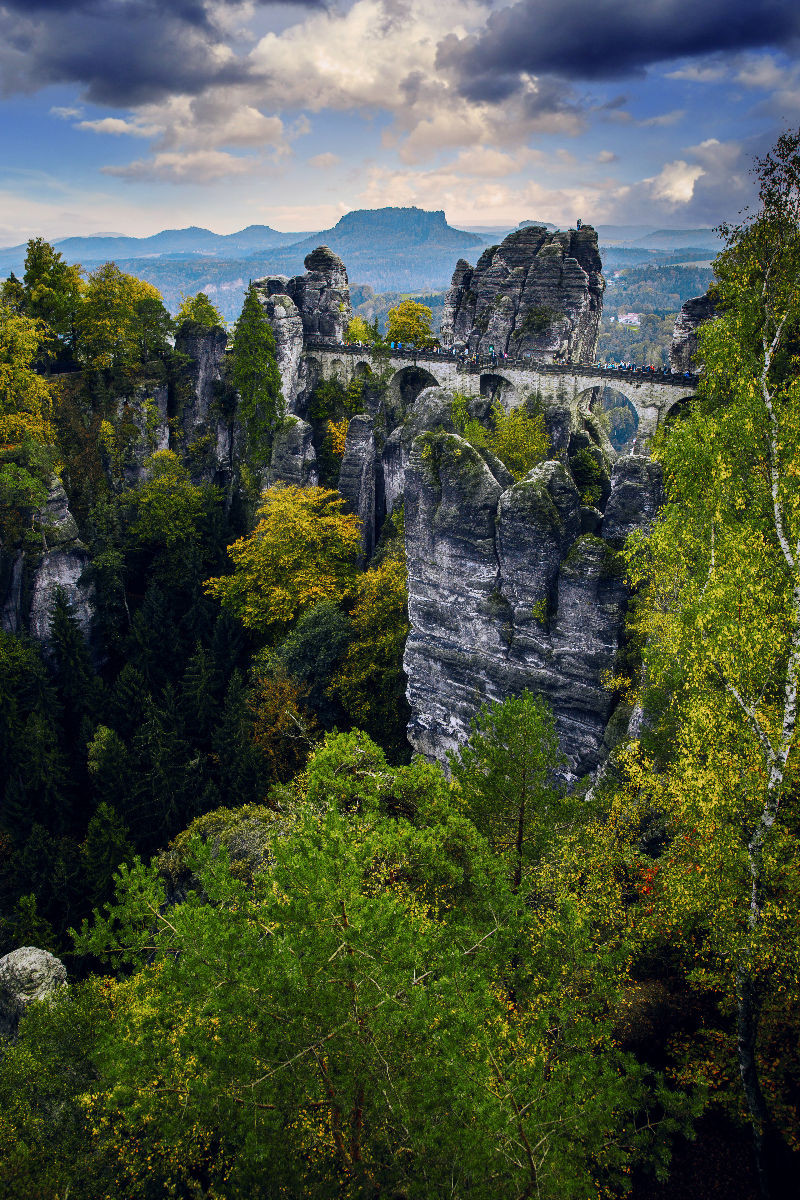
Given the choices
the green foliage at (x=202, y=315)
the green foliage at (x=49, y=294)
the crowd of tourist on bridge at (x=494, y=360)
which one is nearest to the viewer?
the crowd of tourist on bridge at (x=494, y=360)

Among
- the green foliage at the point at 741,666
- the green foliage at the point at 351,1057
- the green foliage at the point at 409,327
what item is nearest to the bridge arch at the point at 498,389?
the green foliage at the point at 409,327

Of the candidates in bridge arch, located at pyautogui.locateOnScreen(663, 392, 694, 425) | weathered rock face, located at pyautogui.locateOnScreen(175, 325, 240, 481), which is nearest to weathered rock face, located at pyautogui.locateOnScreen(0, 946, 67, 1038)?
weathered rock face, located at pyautogui.locateOnScreen(175, 325, 240, 481)

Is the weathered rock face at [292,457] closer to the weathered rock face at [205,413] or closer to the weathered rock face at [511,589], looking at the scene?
the weathered rock face at [205,413]

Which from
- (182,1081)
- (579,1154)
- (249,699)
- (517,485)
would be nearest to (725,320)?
(517,485)

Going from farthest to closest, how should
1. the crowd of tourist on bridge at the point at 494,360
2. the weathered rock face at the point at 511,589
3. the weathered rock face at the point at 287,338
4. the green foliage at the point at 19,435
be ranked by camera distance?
the weathered rock face at the point at 287,338 < the crowd of tourist on bridge at the point at 494,360 < the green foliage at the point at 19,435 < the weathered rock face at the point at 511,589

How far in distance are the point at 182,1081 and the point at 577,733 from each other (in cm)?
1920

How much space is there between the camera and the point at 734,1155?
11.1 meters

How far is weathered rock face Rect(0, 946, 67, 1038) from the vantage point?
Answer: 17.5 meters

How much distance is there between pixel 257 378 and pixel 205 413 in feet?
21.9

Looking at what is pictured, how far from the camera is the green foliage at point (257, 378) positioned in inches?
1730

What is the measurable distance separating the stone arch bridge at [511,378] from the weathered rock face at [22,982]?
125 feet

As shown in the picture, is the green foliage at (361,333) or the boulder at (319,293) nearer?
the boulder at (319,293)

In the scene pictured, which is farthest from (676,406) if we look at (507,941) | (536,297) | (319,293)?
(507,941)

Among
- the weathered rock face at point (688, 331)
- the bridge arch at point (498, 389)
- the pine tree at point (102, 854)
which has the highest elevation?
the weathered rock face at point (688, 331)
